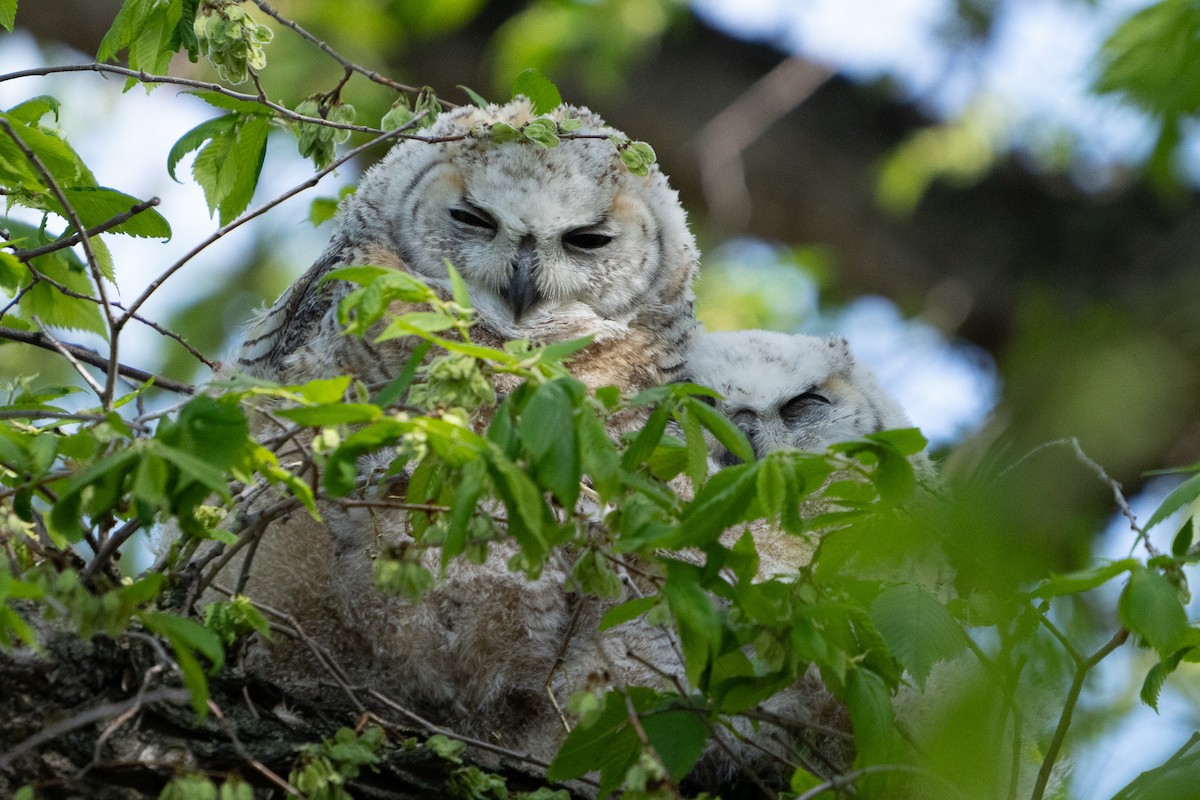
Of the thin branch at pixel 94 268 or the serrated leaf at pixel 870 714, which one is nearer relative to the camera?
the serrated leaf at pixel 870 714

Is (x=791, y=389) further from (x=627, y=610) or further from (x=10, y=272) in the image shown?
(x=10, y=272)

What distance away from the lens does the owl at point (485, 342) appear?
2.59 metres

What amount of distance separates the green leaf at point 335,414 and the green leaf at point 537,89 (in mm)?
1500

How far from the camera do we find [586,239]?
11.1ft

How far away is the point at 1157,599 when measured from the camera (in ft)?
5.80

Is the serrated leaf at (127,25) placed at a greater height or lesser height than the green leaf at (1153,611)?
greater

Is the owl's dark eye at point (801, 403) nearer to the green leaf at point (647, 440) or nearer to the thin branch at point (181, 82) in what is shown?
the thin branch at point (181, 82)

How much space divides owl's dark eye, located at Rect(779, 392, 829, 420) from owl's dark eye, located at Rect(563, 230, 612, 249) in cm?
65

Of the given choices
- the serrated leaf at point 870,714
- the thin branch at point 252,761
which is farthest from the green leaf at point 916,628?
the thin branch at point 252,761

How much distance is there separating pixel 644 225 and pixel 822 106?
5.02 metres

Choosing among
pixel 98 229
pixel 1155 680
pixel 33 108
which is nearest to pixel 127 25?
pixel 33 108

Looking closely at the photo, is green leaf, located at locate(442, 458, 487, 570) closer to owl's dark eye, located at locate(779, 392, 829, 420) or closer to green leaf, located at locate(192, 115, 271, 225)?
green leaf, located at locate(192, 115, 271, 225)

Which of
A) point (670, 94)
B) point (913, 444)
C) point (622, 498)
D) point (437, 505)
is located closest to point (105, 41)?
point (437, 505)

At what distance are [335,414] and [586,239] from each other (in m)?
1.87
